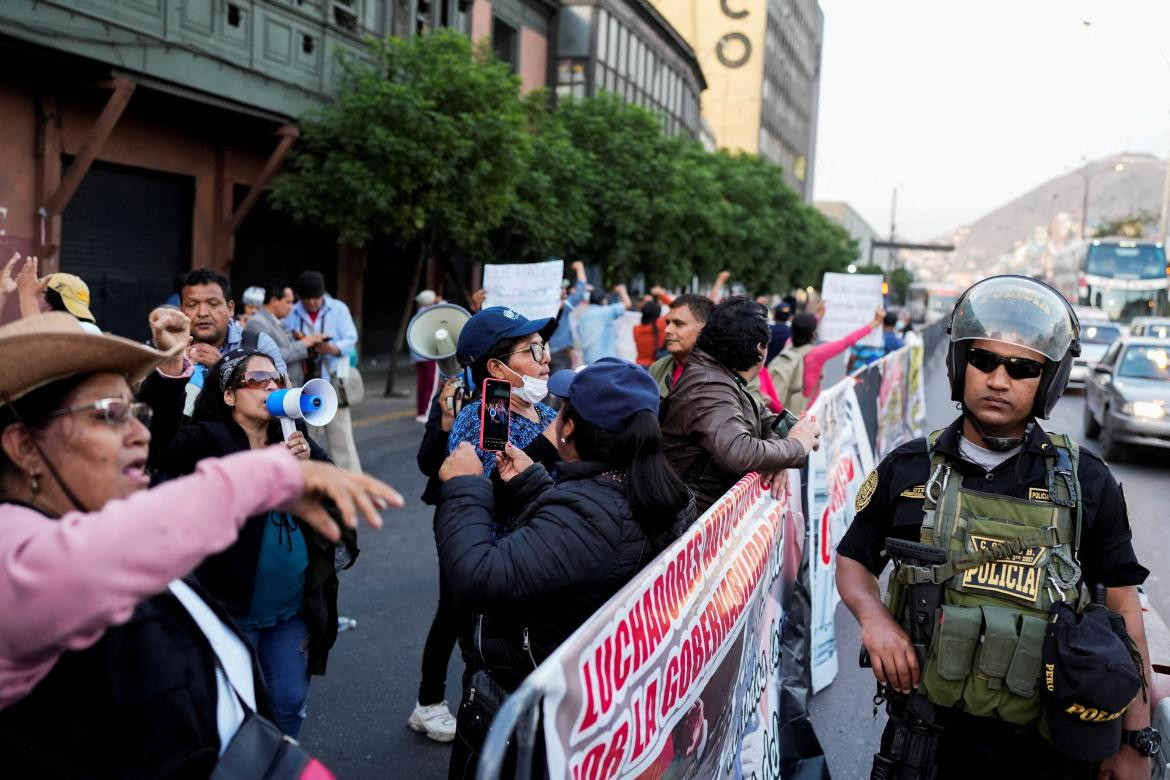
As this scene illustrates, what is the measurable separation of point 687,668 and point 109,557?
159 centimetres

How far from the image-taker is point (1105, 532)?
102 inches

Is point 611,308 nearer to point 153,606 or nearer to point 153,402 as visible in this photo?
point 153,402

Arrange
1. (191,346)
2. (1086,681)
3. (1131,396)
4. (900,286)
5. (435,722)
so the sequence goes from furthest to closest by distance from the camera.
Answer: (900,286)
(1131,396)
(191,346)
(435,722)
(1086,681)

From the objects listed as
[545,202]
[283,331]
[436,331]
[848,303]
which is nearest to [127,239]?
[545,202]

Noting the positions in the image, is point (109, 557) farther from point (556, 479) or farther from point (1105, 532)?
point (1105, 532)

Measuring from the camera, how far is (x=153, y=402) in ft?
12.1

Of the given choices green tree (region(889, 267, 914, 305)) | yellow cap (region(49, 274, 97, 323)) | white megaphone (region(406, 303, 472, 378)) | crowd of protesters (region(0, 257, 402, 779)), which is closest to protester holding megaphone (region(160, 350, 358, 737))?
crowd of protesters (region(0, 257, 402, 779))

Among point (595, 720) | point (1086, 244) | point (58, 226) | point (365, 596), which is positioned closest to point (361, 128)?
point (58, 226)

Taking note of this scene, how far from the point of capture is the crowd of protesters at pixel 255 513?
1486 millimetres

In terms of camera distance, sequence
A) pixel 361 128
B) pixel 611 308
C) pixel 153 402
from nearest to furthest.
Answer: pixel 153 402
pixel 611 308
pixel 361 128

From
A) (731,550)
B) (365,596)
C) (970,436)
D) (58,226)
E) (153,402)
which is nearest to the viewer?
(970,436)

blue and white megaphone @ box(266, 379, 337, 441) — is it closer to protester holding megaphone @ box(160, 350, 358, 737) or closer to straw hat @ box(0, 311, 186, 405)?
protester holding megaphone @ box(160, 350, 358, 737)

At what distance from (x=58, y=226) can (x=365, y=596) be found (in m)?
9.90

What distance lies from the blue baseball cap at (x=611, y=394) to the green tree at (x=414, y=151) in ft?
42.7
